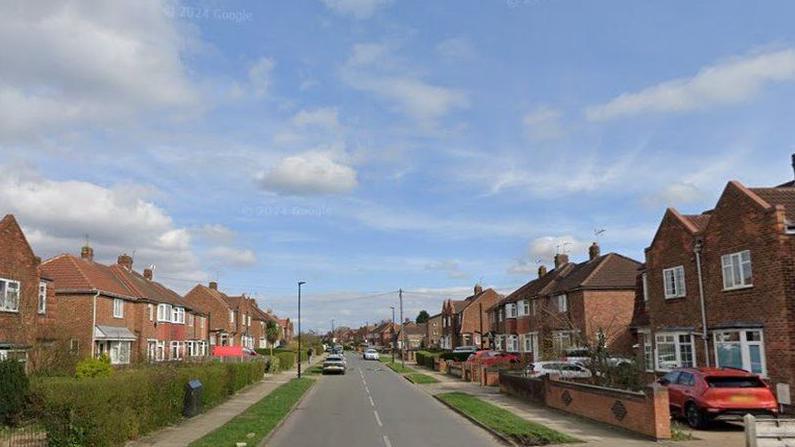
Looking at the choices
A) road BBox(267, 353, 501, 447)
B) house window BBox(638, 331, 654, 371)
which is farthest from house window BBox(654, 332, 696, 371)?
road BBox(267, 353, 501, 447)

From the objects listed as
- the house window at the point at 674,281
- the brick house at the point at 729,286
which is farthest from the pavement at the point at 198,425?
the house window at the point at 674,281

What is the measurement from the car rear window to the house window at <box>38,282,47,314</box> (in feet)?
89.4

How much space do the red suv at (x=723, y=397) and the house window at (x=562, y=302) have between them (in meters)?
27.8

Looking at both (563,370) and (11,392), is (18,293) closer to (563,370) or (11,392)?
(11,392)

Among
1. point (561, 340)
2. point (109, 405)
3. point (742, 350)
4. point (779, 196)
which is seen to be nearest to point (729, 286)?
point (742, 350)

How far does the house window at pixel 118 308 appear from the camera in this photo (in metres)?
40.8

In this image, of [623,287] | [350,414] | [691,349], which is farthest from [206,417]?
[623,287]

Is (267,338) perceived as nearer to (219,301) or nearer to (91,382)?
(219,301)

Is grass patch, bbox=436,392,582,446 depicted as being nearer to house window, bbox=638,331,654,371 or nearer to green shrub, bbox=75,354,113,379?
house window, bbox=638,331,654,371

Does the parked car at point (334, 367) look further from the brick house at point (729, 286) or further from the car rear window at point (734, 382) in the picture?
the car rear window at point (734, 382)

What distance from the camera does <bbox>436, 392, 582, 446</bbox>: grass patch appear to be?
611 inches

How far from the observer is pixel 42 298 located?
30797 mm

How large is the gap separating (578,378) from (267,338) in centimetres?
8191

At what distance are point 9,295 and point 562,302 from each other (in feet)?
109
